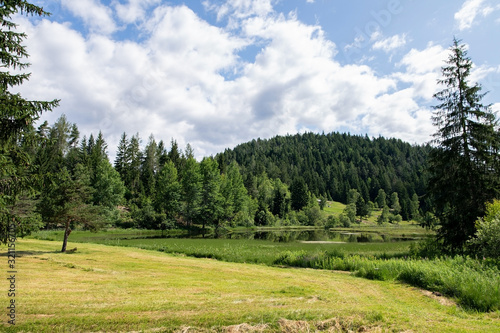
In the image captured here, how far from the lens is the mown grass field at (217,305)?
20.9 ft

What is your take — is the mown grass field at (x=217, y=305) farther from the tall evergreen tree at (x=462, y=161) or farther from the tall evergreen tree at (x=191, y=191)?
the tall evergreen tree at (x=191, y=191)

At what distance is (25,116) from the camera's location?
10.0 meters

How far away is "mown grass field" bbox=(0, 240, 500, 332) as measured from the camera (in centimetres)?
638

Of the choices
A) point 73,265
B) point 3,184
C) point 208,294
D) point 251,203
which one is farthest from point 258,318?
point 251,203

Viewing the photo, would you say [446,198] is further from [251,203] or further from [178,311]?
[251,203]

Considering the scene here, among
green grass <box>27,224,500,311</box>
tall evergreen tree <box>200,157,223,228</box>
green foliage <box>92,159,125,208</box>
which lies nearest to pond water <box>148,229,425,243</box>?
tall evergreen tree <box>200,157,223,228</box>

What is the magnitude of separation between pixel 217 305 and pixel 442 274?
10238 millimetres

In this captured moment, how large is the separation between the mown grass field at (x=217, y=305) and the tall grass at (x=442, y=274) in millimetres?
718

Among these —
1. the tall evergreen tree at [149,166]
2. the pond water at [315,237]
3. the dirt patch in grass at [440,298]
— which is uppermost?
the tall evergreen tree at [149,166]

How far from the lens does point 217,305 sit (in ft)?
27.0

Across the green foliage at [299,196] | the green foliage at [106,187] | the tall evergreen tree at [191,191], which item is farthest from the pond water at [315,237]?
the green foliage at [299,196]

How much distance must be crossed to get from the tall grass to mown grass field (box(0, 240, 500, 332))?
2.36 feet

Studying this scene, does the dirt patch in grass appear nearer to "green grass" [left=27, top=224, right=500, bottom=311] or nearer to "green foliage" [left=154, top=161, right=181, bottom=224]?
"green grass" [left=27, top=224, right=500, bottom=311]

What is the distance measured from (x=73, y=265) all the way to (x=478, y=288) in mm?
19076
